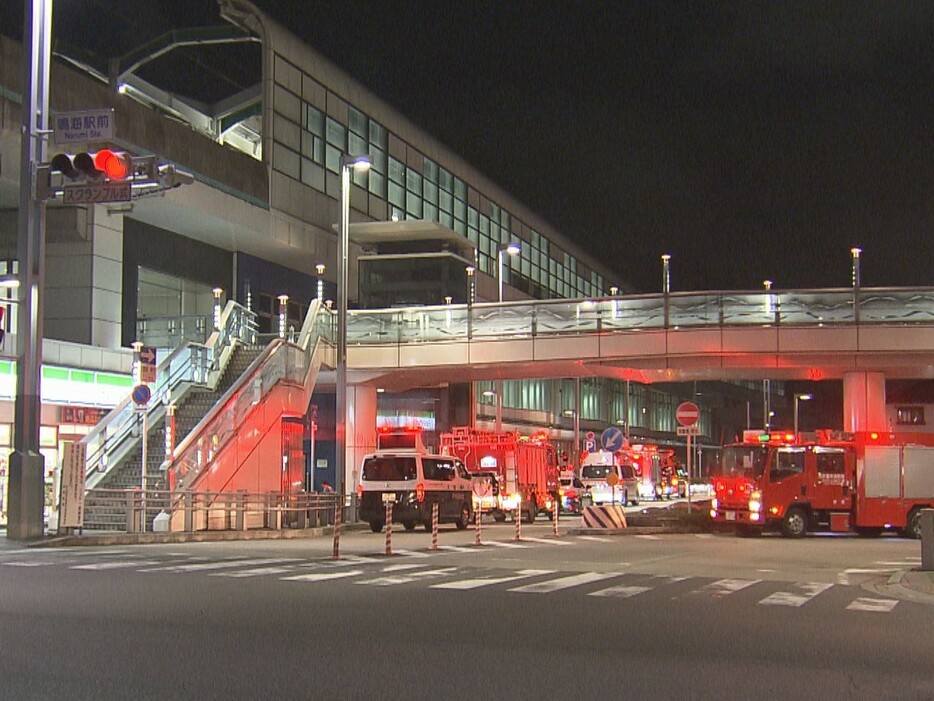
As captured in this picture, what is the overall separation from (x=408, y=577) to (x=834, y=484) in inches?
701

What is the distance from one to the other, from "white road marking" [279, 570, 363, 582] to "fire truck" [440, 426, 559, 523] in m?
21.3

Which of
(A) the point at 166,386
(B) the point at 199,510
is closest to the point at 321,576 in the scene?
(B) the point at 199,510

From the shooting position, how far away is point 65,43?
141 feet

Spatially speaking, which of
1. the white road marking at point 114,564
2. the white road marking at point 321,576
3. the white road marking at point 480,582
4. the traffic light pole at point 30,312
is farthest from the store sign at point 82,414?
the white road marking at point 480,582

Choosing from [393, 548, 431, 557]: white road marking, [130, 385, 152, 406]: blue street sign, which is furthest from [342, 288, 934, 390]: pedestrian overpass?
[393, 548, 431, 557]: white road marking

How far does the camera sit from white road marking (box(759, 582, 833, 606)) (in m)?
14.1

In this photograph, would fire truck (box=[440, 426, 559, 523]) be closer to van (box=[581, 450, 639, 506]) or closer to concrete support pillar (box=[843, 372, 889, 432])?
van (box=[581, 450, 639, 506])

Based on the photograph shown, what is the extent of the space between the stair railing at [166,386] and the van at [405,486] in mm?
5818

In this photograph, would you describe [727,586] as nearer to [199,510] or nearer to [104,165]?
[104,165]

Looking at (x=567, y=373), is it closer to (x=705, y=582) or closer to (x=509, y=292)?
(x=705, y=582)

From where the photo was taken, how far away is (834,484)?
30.7m

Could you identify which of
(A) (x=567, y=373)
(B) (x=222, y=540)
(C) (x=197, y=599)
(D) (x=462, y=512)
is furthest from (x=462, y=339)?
(C) (x=197, y=599)

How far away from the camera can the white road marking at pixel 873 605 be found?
13738 mm

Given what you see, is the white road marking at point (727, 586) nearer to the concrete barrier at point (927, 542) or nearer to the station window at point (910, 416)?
the concrete barrier at point (927, 542)
